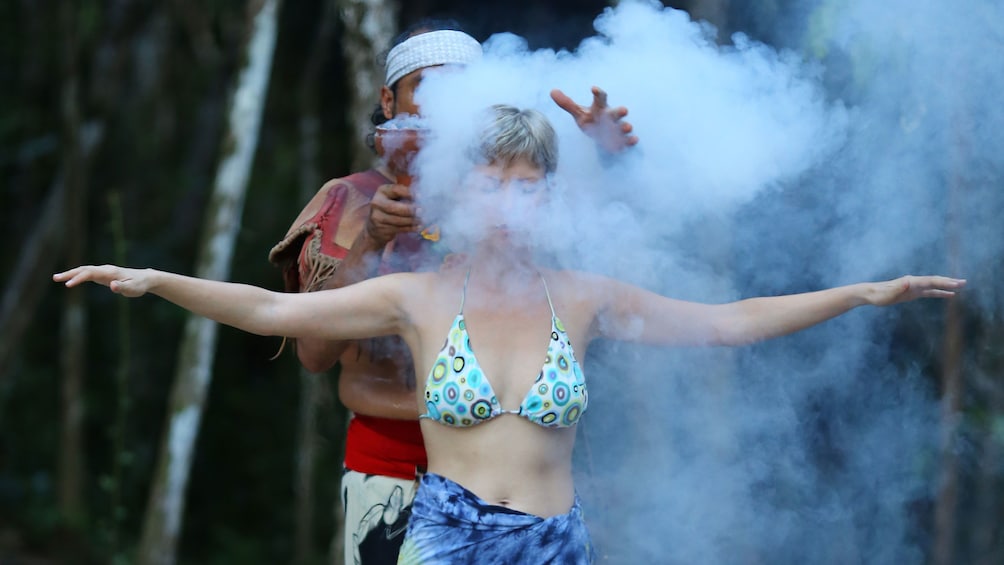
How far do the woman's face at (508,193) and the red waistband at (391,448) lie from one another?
570mm

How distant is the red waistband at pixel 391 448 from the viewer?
260 centimetres

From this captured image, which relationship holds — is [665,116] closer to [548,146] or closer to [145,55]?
[548,146]

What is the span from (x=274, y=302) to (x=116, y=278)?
0.30m

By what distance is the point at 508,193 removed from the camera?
88.1 inches

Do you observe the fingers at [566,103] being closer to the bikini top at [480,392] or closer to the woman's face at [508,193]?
the woman's face at [508,193]

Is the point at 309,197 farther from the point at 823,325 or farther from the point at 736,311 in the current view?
the point at 736,311

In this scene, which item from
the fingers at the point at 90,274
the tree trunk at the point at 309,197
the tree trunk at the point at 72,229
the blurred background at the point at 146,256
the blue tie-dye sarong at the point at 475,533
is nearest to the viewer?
the fingers at the point at 90,274

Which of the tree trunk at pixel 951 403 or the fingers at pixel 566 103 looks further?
Result: the tree trunk at pixel 951 403

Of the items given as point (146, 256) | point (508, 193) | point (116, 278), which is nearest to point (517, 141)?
point (508, 193)

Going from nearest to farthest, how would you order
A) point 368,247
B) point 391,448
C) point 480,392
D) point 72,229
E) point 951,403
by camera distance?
point 480,392
point 368,247
point 391,448
point 951,403
point 72,229

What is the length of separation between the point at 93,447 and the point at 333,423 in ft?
6.89

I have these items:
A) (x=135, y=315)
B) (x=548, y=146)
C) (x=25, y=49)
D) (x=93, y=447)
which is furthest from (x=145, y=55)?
(x=548, y=146)

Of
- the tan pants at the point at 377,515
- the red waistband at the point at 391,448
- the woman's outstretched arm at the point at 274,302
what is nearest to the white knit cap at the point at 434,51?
the woman's outstretched arm at the point at 274,302

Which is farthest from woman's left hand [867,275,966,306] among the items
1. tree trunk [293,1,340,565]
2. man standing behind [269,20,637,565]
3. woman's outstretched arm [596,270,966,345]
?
Answer: tree trunk [293,1,340,565]
